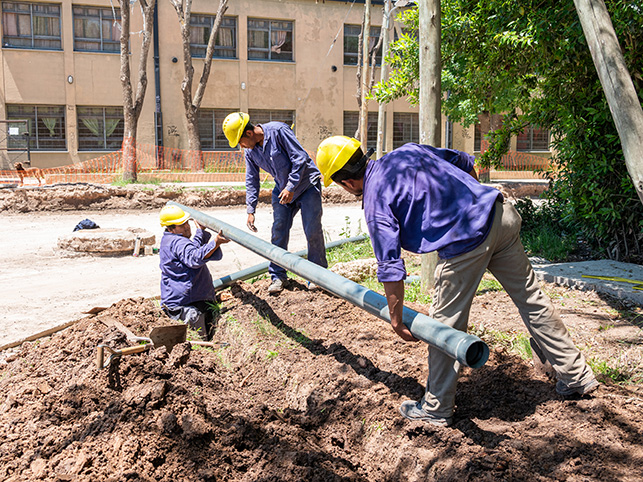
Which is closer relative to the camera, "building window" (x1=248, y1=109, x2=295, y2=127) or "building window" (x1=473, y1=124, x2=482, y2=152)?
"building window" (x1=248, y1=109, x2=295, y2=127)

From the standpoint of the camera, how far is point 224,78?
2744 centimetres

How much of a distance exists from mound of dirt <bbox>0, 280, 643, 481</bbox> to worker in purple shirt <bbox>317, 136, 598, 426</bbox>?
0.82ft

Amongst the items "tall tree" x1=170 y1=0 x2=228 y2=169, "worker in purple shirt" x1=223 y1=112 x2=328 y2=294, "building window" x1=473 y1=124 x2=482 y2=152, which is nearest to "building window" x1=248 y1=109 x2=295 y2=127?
"tall tree" x1=170 y1=0 x2=228 y2=169

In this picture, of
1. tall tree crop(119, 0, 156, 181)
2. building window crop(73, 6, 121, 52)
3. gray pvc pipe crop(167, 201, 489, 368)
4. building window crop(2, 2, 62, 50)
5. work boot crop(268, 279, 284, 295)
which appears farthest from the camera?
building window crop(73, 6, 121, 52)

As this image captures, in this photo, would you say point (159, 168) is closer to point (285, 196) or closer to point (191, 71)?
point (191, 71)

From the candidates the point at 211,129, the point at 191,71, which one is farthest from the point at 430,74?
the point at 211,129

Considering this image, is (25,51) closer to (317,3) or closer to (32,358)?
(317,3)

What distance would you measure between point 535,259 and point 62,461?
6.30 metres

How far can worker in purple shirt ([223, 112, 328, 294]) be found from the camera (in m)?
5.96

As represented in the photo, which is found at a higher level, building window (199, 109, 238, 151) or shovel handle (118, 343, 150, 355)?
building window (199, 109, 238, 151)

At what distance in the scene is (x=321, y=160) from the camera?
137 inches

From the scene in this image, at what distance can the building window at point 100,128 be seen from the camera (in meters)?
25.9

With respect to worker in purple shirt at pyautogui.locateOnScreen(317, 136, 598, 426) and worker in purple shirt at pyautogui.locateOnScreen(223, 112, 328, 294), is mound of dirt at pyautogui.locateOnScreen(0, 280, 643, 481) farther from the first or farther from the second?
worker in purple shirt at pyautogui.locateOnScreen(223, 112, 328, 294)

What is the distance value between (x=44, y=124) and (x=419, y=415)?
84.9 feet
